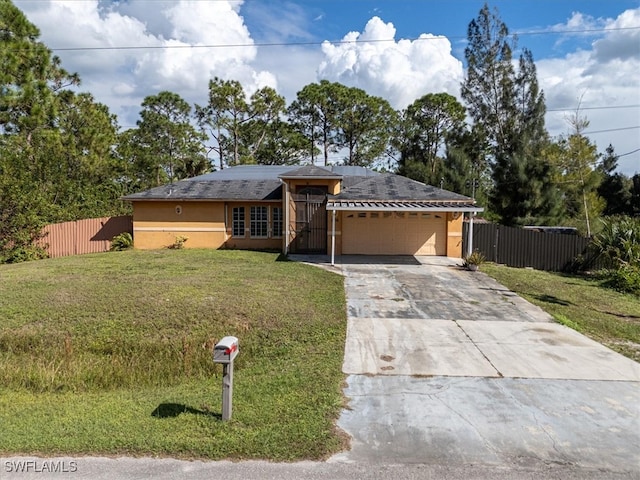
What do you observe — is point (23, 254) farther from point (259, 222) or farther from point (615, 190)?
point (615, 190)

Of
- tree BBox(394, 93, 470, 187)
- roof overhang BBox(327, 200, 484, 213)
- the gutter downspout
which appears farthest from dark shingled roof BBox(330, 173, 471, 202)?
tree BBox(394, 93, 470, 187)

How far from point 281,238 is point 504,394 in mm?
13925

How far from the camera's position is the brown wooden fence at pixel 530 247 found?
602 inches

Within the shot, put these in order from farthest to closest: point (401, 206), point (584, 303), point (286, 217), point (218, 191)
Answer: point (218, 191) < point (286, 217) < point (401, 206) < point (584, 303)

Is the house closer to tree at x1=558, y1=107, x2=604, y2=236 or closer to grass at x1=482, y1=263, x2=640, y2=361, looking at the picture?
grass at x1=482, y1=263, x2=640, y2=361

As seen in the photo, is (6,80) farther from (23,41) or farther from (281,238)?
(281,238)

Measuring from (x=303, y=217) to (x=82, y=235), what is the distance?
10099mm

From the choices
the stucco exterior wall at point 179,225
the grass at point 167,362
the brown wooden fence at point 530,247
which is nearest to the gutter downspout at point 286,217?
the stucco exterior wall at point 179,225

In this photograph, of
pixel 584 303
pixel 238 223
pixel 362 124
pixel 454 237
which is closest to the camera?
pixel 584 303

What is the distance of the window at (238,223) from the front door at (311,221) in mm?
2916

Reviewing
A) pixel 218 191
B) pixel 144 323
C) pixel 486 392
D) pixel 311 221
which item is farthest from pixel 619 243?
pixel 218 191

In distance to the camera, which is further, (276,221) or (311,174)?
(276,221)

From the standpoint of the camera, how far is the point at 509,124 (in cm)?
2811

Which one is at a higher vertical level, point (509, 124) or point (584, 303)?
point (509, 124)
